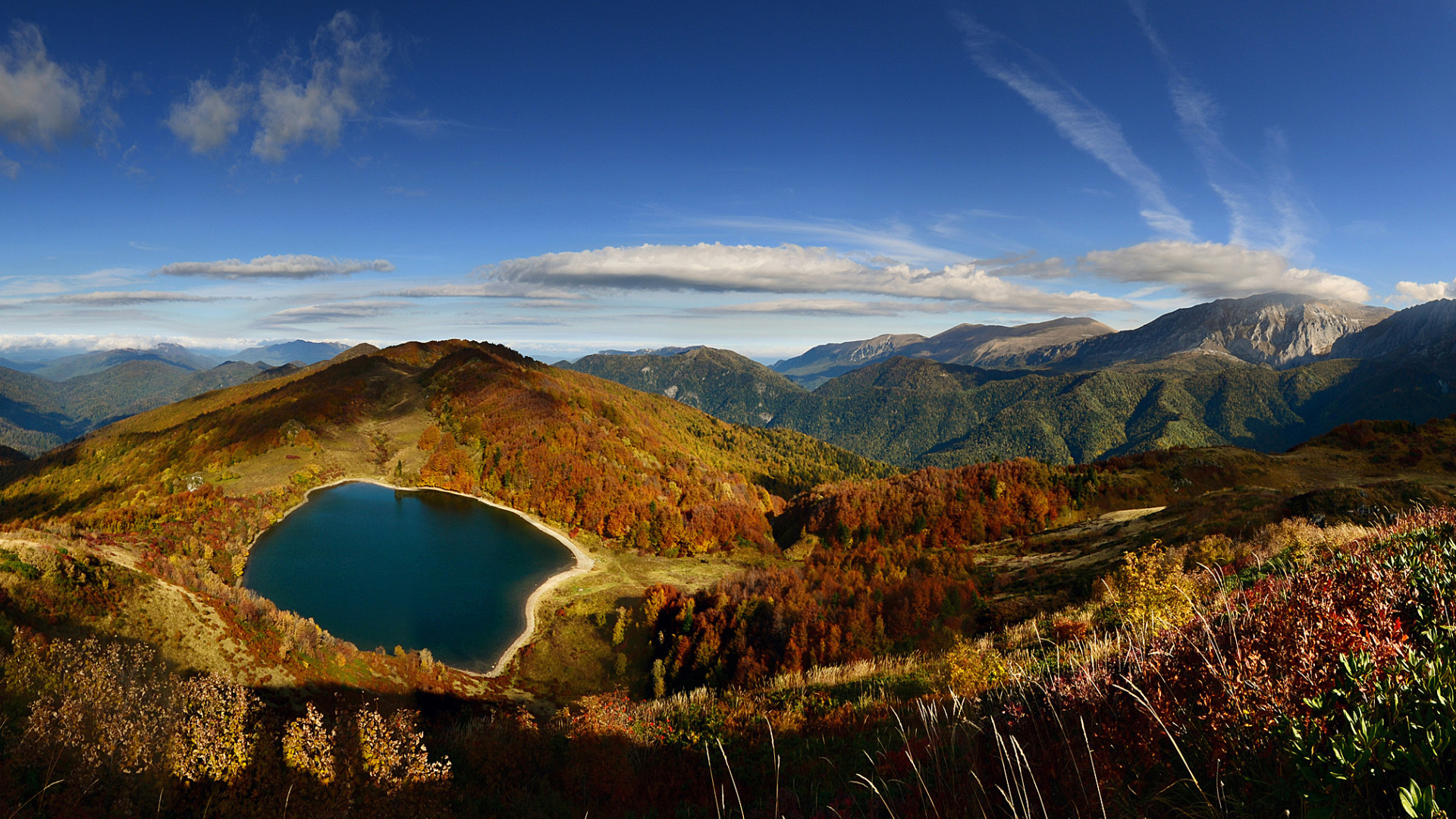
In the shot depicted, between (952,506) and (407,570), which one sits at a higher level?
(952,506)

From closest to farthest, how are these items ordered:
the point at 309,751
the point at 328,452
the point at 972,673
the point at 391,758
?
Answer: the point at 309,751
the point at 391,758
the point at 972,673
the point at 328,452

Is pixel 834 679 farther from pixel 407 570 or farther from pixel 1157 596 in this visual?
pixel 407 570

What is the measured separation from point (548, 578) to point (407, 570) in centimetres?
1744

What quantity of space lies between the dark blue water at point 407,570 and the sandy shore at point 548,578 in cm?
88

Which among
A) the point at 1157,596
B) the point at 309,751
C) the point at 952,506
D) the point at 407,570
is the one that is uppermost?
the point at 1157,596

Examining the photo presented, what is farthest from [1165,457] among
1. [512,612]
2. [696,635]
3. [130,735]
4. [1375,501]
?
[130,735]

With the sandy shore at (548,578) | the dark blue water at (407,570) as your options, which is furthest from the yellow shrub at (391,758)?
the dark blue water at (407,570)

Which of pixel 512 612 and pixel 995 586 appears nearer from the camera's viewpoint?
pixel 995 586

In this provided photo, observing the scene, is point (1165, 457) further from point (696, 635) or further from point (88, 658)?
point (88, 658)

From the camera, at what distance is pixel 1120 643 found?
1177 cm

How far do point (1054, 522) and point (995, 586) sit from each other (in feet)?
164

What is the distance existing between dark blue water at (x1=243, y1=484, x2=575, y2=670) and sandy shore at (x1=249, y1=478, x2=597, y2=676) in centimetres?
88

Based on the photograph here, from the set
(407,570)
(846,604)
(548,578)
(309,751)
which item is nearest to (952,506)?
(846,604)

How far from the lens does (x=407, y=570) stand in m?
70.2
